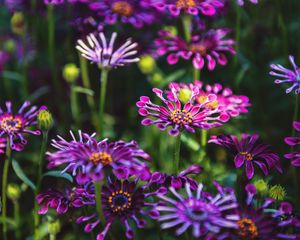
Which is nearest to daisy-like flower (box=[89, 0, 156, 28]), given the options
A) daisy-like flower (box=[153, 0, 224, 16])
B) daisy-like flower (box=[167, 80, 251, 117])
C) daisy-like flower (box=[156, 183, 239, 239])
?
daisy-like flower (box=[153, 0, 224, 16])

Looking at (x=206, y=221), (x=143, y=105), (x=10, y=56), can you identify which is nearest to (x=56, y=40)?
(x=10, y=56)

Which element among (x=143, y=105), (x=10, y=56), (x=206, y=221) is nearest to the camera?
(x=206, y=221)

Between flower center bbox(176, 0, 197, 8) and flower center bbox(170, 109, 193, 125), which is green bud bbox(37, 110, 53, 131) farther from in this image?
flower center bbox(176, 0, 197, 8)

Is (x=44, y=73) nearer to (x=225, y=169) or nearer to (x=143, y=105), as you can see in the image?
(x=225, y=169)

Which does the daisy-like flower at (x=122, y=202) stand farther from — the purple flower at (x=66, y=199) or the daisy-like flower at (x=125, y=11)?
the daisy-like flower at (x=125, y=11)

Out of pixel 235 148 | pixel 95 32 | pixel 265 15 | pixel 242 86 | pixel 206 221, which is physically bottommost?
pixel 206 221

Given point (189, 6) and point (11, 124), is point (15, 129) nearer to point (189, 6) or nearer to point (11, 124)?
point (11, 124)
